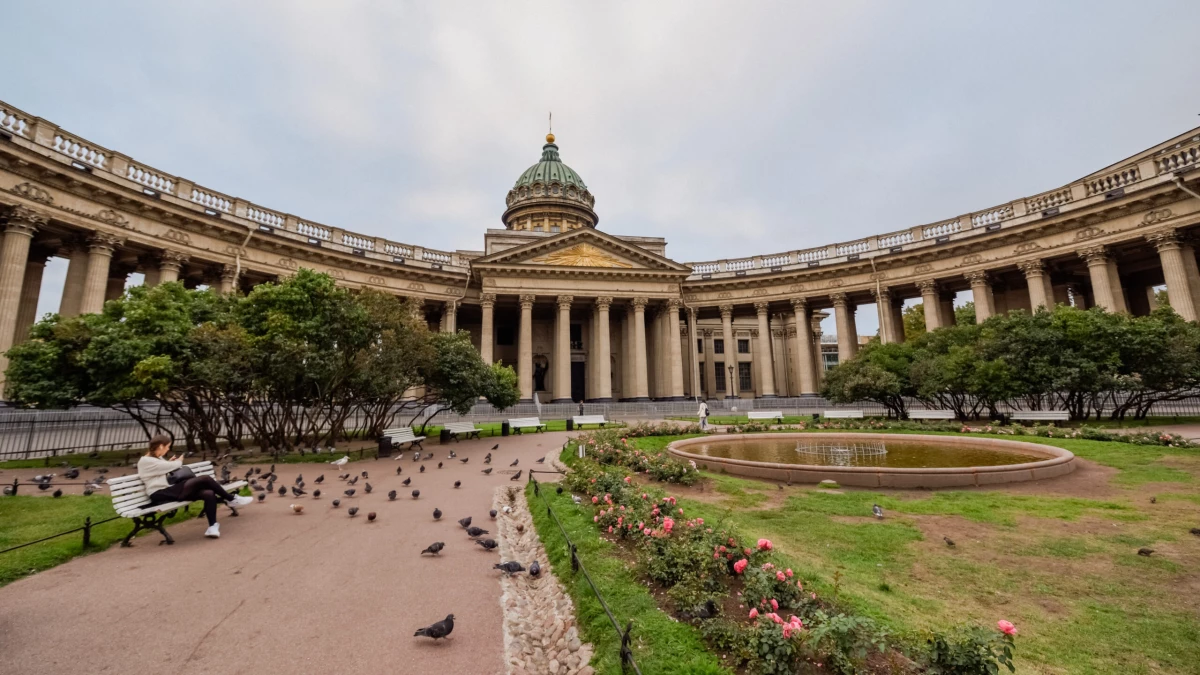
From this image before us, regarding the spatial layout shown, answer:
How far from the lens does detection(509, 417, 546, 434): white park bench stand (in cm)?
2190

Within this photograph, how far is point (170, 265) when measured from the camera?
24062 mm

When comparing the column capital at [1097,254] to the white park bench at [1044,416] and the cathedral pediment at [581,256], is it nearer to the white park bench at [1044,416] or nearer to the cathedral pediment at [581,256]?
the white park bench at [1044,416]

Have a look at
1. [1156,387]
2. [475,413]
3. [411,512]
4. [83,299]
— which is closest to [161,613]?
[411,512]

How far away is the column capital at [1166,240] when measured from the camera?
23.5m

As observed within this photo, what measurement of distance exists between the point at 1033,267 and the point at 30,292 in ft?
166

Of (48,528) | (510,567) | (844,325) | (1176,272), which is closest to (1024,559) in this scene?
(510,567)

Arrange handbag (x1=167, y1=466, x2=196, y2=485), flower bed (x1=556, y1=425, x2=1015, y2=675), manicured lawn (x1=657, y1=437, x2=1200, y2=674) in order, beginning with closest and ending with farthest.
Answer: flower bed (x1=556, y1=425, x2=1015, y2=675), manicured lawn (x1=657, y1=437, x2=1200, y2=674), handbag (x1=167, y1=466, x2=196, y2=485)

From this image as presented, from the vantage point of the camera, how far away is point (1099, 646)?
342cm

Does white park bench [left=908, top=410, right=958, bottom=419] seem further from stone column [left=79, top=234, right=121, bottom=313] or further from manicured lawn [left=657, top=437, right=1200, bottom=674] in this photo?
stone column [left=79, top=234, right=121, bottom=313]

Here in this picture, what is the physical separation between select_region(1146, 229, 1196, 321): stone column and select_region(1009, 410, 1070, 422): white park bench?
11.8 meters

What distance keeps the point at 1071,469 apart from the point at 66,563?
15.7 metres

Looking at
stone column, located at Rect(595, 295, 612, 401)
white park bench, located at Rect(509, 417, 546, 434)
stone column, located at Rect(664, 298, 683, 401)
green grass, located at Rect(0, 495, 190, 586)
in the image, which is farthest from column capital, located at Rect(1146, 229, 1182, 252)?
green grass, located at Rect(0, 495, 190, 586)

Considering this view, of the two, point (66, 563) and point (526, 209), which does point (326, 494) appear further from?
point (526, 209)

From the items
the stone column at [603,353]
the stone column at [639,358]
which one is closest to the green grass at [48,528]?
the stone column at [603,353]
